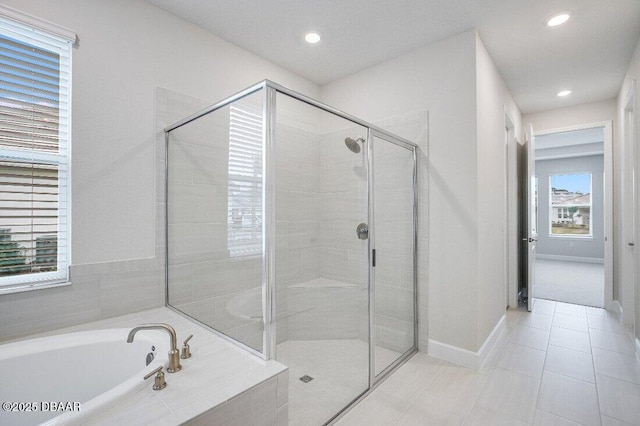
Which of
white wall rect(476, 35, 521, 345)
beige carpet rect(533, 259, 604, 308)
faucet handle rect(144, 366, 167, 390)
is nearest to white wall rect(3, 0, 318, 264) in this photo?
faucet handle rect(144, 366, 167, 390)

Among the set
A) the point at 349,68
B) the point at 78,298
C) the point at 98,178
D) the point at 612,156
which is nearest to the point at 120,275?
the point at 78,298

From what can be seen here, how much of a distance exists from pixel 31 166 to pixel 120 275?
2.50ft

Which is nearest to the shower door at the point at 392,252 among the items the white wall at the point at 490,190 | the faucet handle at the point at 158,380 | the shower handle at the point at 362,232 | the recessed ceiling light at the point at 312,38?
the shower handle at the point at 362,232

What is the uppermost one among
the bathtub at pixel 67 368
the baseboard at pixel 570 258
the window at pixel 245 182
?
the window at pixel 245 182

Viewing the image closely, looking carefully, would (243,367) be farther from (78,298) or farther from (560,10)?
(560,10)

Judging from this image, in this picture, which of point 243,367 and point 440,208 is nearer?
point 243,367

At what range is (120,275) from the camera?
75.4 inches

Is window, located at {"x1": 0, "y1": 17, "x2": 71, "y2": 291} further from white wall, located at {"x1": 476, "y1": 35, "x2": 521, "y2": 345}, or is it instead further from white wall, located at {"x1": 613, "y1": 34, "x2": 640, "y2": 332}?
white wall, located at {"x1": 613, "y1": 34, "x2": 640, "y2": 332}

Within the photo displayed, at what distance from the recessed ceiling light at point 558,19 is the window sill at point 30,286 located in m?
3.61

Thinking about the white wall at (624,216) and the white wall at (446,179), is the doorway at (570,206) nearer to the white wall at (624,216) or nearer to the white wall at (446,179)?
the white wall at (624,216)

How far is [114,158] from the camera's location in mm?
1904

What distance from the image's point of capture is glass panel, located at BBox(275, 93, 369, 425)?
5.57ft

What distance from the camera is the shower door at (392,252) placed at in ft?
7.31

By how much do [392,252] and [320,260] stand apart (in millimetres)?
646
